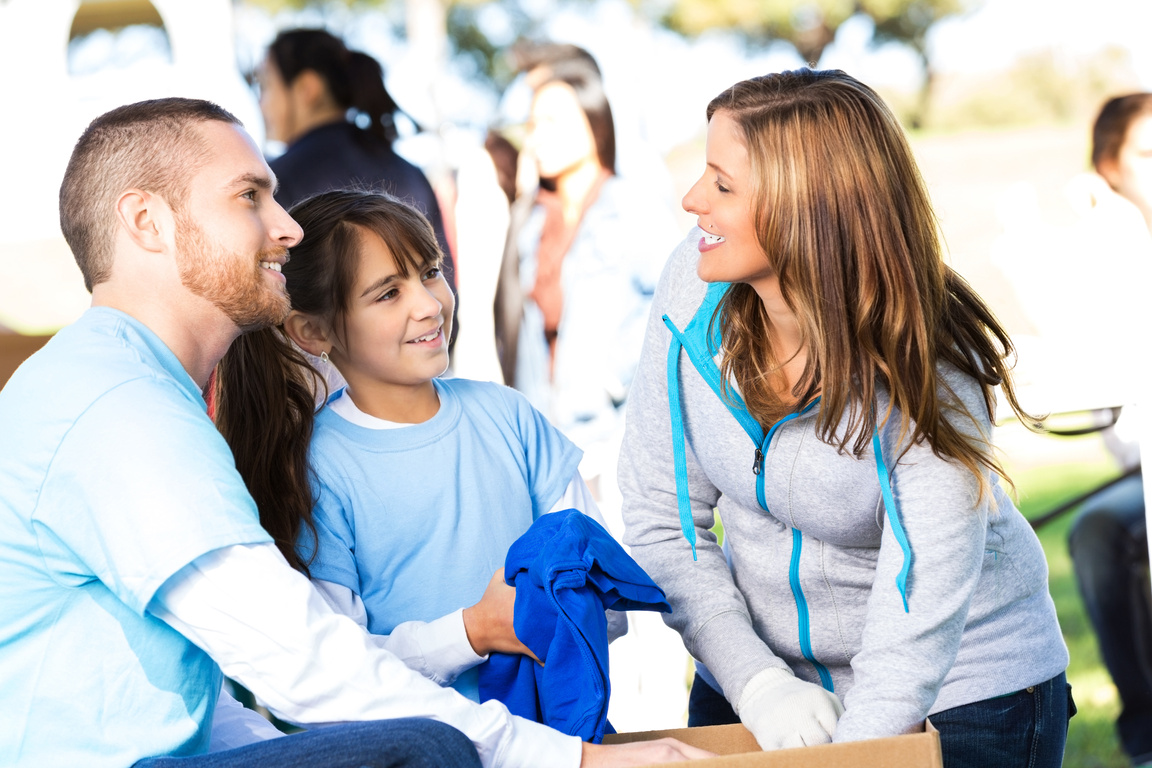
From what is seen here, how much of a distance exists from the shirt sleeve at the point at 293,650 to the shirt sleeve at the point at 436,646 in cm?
19

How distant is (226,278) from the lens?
1.18 m

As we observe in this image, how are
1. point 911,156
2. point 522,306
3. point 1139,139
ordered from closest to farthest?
1. point 911,156
2. point 1139,139
3. point 522,306

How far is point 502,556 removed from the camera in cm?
137

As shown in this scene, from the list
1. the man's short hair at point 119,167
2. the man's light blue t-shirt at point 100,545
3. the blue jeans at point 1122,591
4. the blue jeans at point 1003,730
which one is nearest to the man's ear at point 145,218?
the man's short hair at point 119,167

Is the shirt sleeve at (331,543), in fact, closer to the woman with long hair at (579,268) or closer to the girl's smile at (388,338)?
the girl's smile at (388,338)

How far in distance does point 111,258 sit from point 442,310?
17.7 inches

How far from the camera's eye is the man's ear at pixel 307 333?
4.77ft

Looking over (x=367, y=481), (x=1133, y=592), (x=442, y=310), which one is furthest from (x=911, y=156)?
(x=1133, y=592)

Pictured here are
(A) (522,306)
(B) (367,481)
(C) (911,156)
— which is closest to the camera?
(C) (911,156)

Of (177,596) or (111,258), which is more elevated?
(111,258)

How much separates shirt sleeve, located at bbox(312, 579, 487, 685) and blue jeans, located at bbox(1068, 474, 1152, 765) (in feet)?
7.32

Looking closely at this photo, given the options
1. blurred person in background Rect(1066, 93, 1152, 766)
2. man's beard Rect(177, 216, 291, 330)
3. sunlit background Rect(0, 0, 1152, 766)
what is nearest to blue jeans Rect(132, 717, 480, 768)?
man's beard Rect(177, 216, 291, 330)

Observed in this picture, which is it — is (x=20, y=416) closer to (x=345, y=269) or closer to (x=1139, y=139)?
(x=345, y=269)

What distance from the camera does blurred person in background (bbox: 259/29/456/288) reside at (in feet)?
8.96
